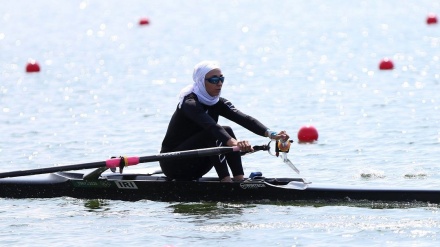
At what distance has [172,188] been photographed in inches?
446

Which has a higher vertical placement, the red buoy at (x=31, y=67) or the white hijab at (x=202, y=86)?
the red buoy at (x=31, y=67)

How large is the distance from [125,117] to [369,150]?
17.9 ft

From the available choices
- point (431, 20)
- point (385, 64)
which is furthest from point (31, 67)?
point (431, 20)

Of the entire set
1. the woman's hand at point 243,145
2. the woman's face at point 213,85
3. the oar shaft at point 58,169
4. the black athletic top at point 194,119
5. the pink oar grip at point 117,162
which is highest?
the woman's face at point 213,85

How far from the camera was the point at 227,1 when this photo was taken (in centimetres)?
5075

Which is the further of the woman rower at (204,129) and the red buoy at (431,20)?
the red buoy at (431,20)

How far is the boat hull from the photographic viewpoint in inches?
420

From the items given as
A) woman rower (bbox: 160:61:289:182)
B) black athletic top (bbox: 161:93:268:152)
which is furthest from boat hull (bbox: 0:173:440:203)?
black athletic top (bbox: 161:93:268:152)

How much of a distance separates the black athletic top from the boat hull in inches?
17.9

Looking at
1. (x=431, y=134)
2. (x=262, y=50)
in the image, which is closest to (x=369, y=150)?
(x=431, y=134)

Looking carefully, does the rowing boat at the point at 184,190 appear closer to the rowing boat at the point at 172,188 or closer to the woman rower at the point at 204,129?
the rowing boat at the point at 172,188

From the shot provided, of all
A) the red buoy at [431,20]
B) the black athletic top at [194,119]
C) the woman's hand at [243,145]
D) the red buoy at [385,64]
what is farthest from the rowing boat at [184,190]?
the red buoy at [431,20]

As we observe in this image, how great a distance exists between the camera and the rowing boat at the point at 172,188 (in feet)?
35.0

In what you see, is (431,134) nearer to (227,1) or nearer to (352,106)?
(352,106)
